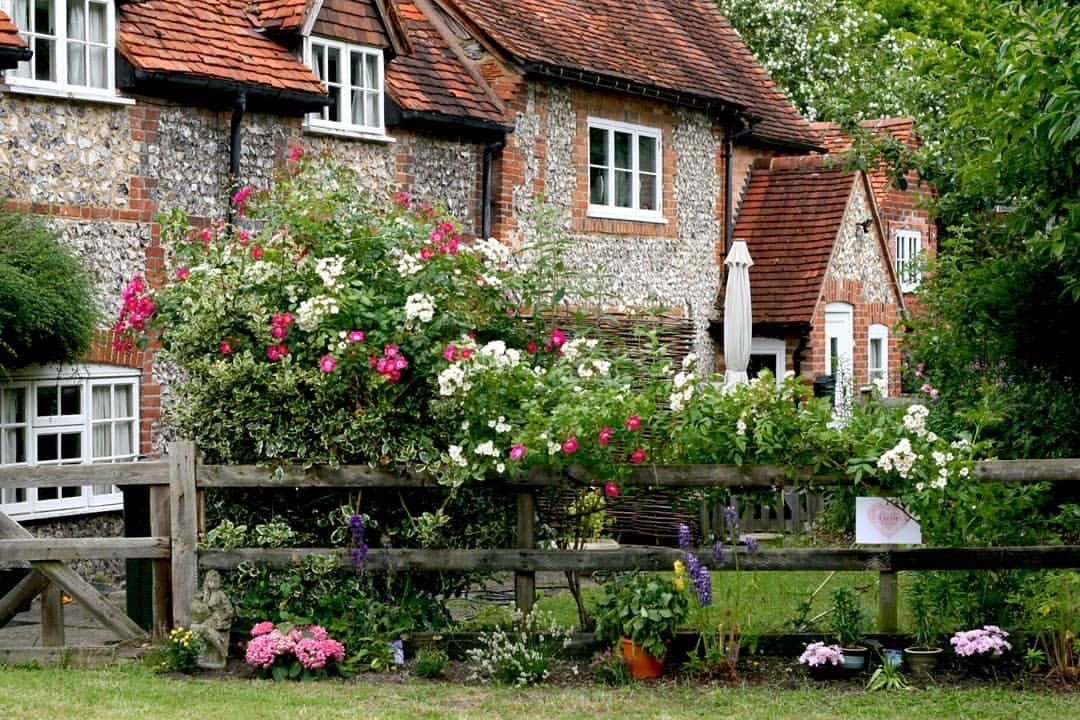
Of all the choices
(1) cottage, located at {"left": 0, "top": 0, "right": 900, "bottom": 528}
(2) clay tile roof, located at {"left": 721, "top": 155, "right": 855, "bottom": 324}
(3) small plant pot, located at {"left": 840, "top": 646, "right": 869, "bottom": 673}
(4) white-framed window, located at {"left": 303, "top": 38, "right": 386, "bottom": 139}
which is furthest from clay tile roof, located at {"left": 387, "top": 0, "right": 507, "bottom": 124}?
(3) small plant pot, located at {"left": 840, "top": 646, "right": 869, "bottom": 673}

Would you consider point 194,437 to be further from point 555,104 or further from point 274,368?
point 555,104

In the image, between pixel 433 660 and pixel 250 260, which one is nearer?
pixel 433 660

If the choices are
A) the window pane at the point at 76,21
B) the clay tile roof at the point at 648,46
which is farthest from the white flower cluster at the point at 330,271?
the clay tile roof at the point at 648,46

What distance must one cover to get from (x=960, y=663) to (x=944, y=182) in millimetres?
6631

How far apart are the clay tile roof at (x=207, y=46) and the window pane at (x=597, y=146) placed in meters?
5.52

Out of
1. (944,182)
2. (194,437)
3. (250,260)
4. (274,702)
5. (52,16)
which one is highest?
(52,16)

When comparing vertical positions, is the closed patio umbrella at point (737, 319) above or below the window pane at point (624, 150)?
below

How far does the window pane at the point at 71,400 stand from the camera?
1389 cm

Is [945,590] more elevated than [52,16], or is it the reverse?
[52,16]

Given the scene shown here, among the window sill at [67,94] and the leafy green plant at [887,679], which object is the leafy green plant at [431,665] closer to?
the leafy green plant at [887,679]

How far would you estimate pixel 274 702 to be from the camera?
26.9 ft

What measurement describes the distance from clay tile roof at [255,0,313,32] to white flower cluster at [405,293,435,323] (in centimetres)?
770

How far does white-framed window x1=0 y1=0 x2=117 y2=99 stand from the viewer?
13438 mm

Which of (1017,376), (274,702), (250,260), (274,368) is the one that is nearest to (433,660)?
(274,702)
